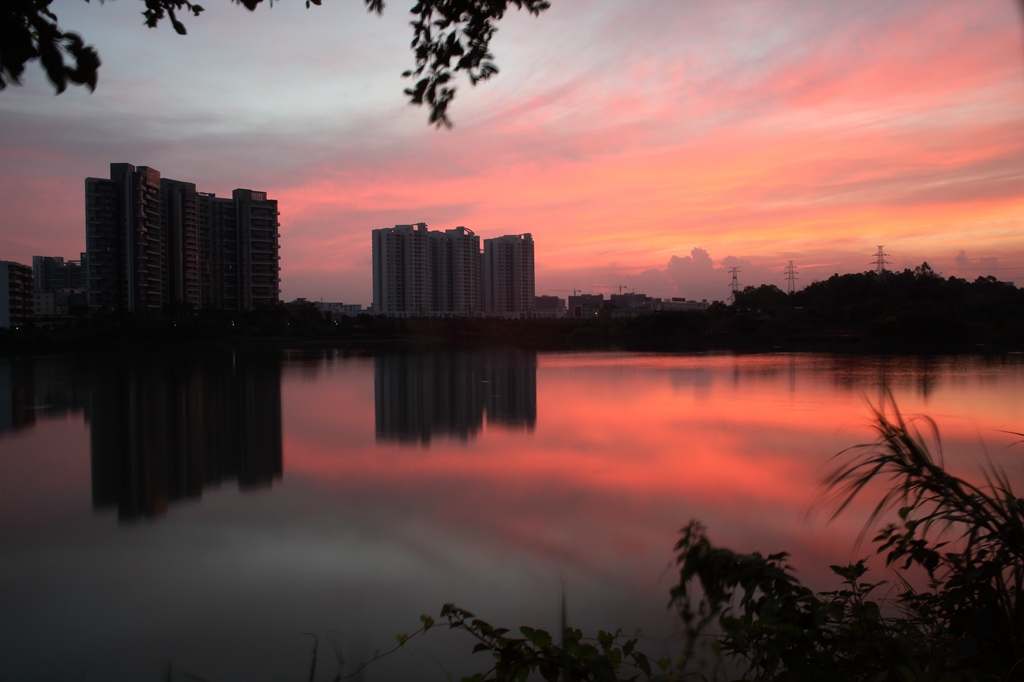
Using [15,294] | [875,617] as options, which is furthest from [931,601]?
[15,294]

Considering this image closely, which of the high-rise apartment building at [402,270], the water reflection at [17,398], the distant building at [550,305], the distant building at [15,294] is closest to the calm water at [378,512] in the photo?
the water reflection at [17,398]

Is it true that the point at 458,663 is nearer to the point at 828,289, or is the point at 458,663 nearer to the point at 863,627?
the point at 863,627

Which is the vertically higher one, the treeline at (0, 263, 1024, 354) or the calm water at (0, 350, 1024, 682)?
the treeline at (0, 263, 1024, 354)

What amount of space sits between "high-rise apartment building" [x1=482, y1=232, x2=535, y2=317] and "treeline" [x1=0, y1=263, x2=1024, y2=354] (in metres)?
23.1

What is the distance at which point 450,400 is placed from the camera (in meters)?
10.2

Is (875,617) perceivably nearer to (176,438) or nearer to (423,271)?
(176,438)

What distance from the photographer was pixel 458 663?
2.64 m

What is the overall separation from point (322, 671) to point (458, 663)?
570 millimetres

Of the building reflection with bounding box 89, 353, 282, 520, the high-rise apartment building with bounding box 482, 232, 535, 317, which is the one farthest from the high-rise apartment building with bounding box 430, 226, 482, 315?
the building reflection with bounding box 89, 353, 282, 520

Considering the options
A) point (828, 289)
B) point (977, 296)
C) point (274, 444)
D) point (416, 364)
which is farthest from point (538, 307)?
point (274, 444)

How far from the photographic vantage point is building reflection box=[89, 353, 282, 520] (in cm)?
528

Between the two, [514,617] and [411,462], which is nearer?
[514,617]

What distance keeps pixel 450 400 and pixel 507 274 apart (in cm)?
6104

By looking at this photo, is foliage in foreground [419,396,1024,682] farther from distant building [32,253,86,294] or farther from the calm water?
distant building [32,253,86,294]
